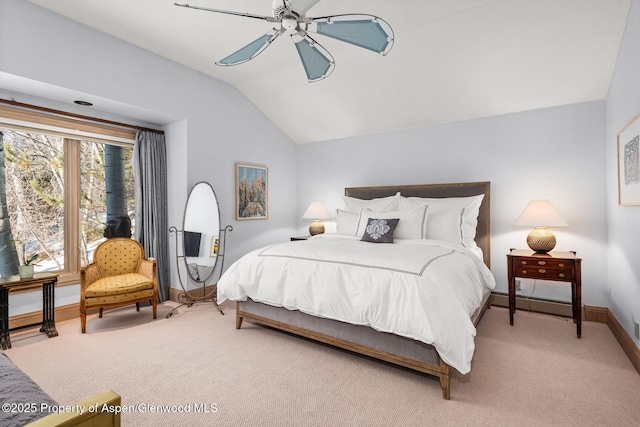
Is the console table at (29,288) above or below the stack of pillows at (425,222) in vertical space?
below

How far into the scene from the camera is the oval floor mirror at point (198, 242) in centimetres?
394

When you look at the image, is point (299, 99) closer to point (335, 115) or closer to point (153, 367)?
point (335, 115)

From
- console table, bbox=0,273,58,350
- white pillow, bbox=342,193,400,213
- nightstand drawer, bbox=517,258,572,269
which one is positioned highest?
white pillow, bbox=342,193,400,213

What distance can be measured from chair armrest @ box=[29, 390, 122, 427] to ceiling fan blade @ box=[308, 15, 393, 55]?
2050mm

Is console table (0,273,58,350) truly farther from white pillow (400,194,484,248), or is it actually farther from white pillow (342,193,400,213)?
white pillow (400,194,484,248)

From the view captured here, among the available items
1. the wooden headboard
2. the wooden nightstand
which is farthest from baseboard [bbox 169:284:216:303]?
the wooden nightstand

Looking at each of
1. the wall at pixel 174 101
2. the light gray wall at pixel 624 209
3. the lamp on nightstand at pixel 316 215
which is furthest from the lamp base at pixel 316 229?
the light gray wall at pixel 624 209

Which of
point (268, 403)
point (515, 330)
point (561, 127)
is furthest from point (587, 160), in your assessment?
point (268, 403)

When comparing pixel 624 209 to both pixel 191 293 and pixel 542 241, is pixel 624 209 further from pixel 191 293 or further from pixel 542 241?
pixel 191 293

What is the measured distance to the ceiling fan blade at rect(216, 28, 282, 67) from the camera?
209 centimetres

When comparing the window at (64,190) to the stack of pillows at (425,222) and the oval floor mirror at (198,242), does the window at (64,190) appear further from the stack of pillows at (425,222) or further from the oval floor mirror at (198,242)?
the stack of pillows at (425,222)

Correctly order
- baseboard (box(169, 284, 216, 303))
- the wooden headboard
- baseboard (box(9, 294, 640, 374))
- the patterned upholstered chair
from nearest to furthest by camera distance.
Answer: baseboard (box(9, 294, 640, 374)) → the patterned upholstered chair → the wooden headboard → baseboard (box(169, 284, 216, 303))

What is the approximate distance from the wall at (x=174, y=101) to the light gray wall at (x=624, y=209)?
13.6 ft

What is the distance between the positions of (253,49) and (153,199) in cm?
263
